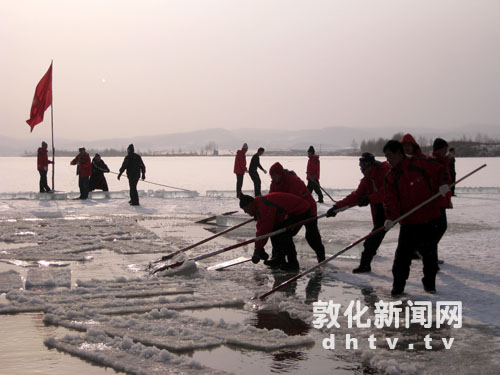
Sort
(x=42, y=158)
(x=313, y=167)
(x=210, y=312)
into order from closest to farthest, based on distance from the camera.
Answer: (x=210, y=312), (x=313, y=167), (x=42, y=158)

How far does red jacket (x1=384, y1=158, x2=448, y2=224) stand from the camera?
223 inches

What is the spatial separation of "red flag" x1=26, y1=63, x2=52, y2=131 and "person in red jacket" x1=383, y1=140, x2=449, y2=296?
50.9 feet

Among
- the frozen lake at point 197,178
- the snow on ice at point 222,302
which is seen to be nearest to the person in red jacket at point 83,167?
the frozen lake at point 197,178

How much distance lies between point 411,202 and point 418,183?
0.19m

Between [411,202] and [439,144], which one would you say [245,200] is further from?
[439,144]

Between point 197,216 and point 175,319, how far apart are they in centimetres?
862

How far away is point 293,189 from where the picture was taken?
7.13 meters

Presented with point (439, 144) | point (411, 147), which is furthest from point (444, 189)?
point (439, 144)

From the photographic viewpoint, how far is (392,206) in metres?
5.79

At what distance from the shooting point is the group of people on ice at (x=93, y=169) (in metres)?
15.4

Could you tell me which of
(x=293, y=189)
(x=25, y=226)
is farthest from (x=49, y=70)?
(x=293, y=189)

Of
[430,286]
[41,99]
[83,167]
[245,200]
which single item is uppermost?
[41,99]

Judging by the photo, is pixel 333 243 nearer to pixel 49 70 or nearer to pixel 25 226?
pixel 25 226

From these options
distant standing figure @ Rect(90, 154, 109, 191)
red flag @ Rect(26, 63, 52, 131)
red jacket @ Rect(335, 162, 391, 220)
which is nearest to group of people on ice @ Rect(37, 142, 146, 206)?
distant standing figure @ Rect(90, 154, 109, 191)
